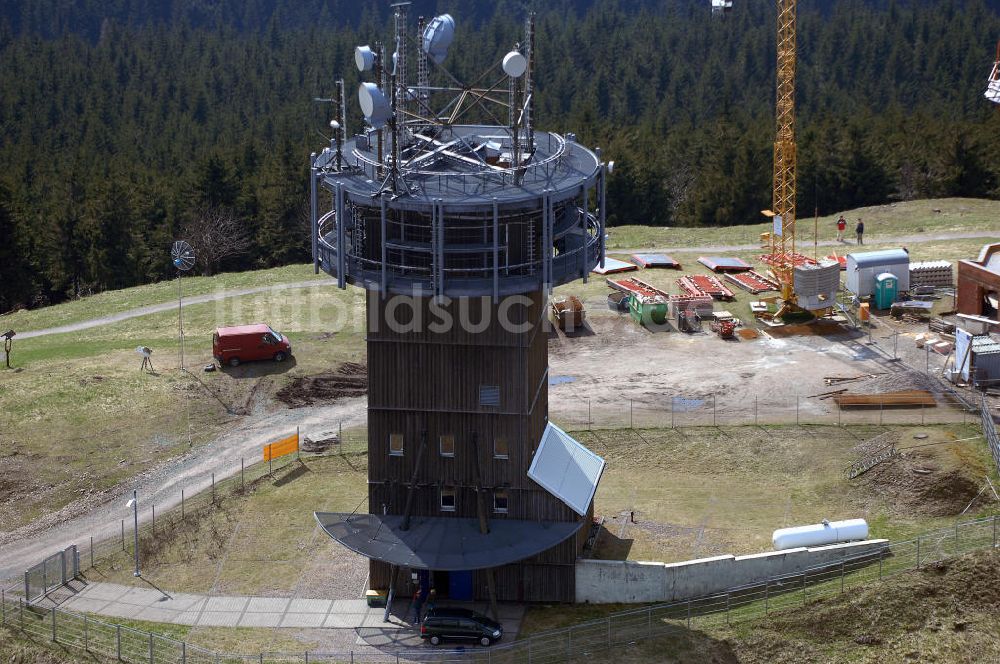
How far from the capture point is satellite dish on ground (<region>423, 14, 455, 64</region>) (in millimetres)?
55812

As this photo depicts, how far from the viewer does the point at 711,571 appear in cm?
5459

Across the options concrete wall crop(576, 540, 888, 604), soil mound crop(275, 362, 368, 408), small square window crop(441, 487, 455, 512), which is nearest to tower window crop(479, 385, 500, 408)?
small square window crop(441, 487, 455, 512)

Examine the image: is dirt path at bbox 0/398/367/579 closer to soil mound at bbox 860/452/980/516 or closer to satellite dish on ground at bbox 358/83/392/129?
satellite dish on ground at bbox 358/83/392/129

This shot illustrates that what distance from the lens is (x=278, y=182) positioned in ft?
431

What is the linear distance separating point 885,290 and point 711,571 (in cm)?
4226

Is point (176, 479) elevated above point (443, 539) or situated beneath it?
situated beneath

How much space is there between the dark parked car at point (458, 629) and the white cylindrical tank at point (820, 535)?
13.3m

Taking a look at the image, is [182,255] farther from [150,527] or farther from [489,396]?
[489,396]

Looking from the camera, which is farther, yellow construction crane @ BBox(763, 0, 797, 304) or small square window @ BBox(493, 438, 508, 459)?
yellow construction crane @ BBox(763, 0, 797, 304)

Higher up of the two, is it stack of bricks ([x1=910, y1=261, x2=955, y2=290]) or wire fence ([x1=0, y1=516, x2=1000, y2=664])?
stack of bricks ([x1=910, y1=261, x2=955, y2=290])

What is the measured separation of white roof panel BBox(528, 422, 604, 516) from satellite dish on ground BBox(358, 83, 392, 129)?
52.1ft

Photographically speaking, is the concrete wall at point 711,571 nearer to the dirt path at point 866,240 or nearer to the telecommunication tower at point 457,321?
the telecommunication tower at point 457,321

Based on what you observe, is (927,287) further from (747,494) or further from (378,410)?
(378,410)

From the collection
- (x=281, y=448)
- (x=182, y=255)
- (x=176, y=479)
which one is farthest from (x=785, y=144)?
(x=176, y=479)
